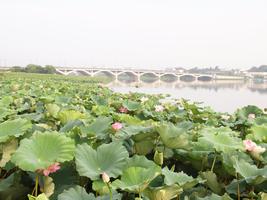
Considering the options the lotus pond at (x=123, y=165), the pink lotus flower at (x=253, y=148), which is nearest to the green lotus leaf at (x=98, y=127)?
the lotus pond at (x=123, y=165)

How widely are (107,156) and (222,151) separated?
1.31 feet

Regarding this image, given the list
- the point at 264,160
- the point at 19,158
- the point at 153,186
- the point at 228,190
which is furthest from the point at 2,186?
the point at 264,160

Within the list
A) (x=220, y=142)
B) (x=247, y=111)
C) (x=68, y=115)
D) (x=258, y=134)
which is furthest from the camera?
(x=247, y=111)

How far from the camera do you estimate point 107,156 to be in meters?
1.08

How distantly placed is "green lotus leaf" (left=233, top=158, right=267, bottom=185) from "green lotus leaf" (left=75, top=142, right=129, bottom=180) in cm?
34

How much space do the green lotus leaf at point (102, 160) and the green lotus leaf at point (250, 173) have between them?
34cm

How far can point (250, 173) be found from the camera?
1071 mm

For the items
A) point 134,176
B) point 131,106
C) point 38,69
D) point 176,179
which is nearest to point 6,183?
point 134,176

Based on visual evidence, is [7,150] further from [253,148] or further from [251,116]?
[251,116]

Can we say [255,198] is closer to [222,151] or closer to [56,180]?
[222,151]

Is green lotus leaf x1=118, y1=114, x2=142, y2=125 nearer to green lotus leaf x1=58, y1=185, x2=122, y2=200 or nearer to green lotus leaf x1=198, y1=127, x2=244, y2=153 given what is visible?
green lotus leaf x1=198, y1=127, x2=244, y2=153

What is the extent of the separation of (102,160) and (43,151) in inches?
6.9

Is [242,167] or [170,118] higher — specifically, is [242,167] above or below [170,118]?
above

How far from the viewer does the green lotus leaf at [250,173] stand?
1.03 metres
